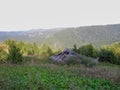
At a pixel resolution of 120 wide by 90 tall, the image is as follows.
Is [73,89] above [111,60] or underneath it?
above

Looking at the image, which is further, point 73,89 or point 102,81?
point 102,81

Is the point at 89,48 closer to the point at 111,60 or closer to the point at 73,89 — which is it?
the point at 111,60

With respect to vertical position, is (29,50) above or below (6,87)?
below

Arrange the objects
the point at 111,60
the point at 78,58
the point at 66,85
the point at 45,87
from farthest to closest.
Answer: the point at 111,60 < the point at 78,58 < the point at 66,85 < the point at 45,87

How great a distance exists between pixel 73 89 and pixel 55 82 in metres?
3.09

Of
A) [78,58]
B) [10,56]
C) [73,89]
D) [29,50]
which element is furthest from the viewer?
[29,50]

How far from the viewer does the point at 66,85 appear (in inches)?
573

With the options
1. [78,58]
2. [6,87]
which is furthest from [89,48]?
[6,87]

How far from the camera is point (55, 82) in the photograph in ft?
50.4

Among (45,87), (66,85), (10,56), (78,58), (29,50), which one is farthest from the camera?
(29,50)

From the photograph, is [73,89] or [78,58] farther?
[78,58]

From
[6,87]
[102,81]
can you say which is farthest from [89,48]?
[6,87]

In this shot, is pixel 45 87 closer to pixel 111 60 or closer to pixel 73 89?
pixel 73 89

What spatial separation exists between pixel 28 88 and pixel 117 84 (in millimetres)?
5046
